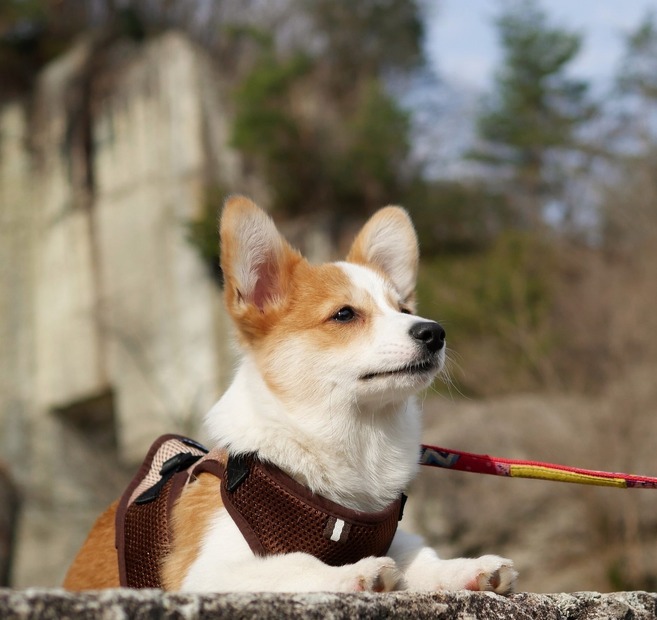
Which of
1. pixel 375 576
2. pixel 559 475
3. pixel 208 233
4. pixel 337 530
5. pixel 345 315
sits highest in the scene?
pixel 345 315

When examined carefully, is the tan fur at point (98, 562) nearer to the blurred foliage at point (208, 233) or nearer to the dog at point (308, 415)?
the dog at point (308, 415)

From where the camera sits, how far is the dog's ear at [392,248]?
161 inches

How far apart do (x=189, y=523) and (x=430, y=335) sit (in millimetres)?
Answer: 1120

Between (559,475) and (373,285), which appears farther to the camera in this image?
(373,285)

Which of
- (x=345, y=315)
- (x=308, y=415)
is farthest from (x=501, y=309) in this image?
(x=308, y=415)

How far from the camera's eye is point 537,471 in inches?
134

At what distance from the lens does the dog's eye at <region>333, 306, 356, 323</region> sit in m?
3.61

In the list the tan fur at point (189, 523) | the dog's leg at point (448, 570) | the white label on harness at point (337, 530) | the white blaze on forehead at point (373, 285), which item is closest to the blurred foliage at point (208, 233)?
the white blaze on forehead at point (373, 285)

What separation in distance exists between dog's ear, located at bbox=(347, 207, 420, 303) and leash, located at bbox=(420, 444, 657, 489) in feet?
3.01

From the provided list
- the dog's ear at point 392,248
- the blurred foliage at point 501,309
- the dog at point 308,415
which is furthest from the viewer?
the blurred foliage at point 501,309

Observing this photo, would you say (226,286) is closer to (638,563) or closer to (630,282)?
(638,563)

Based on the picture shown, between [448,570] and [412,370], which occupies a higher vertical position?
[412,370]

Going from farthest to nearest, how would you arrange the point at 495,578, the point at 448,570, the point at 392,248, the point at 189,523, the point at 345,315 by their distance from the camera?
the point at 392,248 < the point at 345,315 < the point at 189,523 < the point at 448,570 < the point at 495,578

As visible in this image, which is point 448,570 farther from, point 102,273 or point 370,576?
point 102,273
